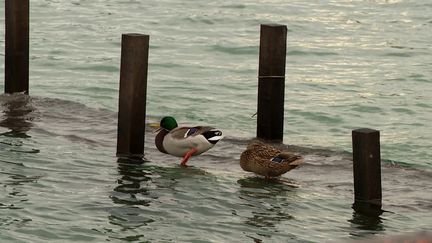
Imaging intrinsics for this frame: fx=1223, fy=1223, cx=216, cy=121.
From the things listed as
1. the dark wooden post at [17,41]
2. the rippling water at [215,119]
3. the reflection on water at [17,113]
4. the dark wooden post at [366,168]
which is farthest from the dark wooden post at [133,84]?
the dark wooden post at [17,41]

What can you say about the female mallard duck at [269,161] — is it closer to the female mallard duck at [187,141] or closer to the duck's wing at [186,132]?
the female mallard duck at [187,141]

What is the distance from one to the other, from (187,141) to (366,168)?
2.76 meters

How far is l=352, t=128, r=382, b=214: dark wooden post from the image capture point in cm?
1173

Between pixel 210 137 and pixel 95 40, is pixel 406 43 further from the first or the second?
pixel 210 137

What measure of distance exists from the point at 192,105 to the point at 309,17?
36.9 ft

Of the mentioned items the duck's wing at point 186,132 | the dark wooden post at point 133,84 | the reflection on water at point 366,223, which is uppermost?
the dark wooden post at point 133,84

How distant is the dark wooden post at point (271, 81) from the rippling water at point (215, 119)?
434mm

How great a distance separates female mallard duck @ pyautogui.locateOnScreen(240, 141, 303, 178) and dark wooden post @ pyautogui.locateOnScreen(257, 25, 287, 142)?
4.69 ft

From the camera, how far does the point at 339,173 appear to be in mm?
14250

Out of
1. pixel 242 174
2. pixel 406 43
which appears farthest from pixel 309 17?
pixel 242 174

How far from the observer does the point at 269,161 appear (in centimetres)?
1336

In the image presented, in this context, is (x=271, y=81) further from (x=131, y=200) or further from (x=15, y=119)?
(x=15, y=119)

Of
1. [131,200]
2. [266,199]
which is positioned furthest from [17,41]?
[266,199]

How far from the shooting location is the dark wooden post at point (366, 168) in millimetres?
11734
